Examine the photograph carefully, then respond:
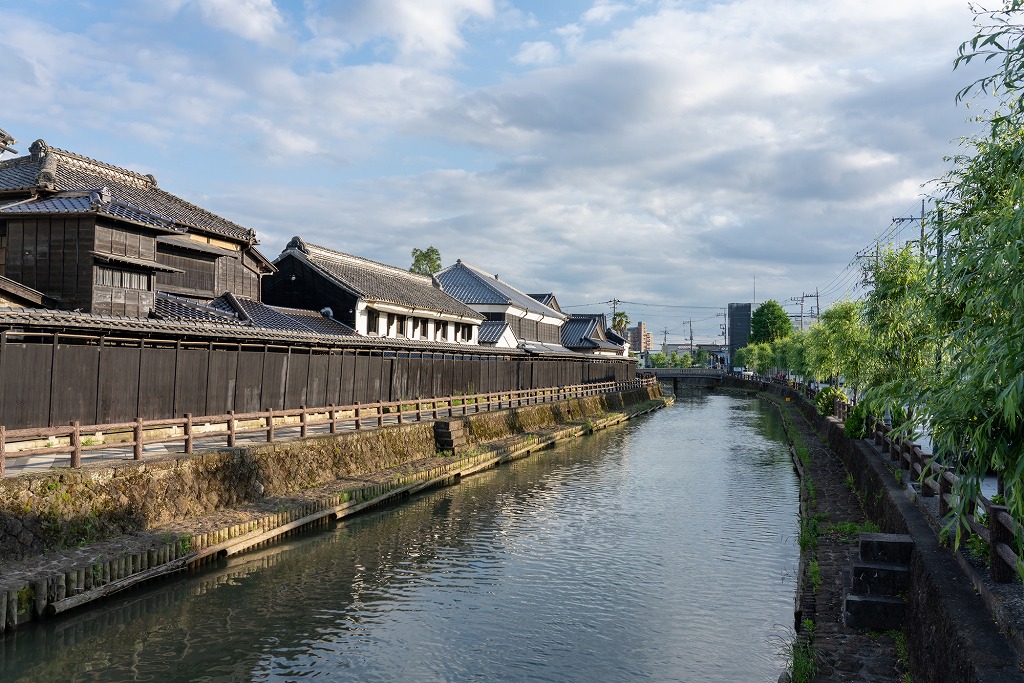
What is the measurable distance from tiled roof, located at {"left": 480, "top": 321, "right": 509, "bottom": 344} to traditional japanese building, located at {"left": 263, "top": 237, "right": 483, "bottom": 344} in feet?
24.7

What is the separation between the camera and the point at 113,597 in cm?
1312

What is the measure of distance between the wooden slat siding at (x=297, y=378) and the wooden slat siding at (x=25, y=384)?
29.9 feet

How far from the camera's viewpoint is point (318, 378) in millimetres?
26875

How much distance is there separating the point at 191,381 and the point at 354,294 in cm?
1878

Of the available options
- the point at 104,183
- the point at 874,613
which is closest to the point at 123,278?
the point at 104,183

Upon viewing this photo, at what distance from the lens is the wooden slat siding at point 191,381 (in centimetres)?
2048

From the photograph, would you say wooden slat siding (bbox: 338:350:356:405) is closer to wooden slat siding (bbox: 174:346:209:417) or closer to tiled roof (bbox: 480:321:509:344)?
wooden slat siding (bbox: 174:346:209:417)

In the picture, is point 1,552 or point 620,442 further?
point 620,442

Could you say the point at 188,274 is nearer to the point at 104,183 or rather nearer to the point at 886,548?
the point at 104,183

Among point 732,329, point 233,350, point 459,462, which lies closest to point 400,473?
point 459,462

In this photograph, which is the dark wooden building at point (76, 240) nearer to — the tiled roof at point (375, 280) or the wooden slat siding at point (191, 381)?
the wooden slat siding at point (191, 381)

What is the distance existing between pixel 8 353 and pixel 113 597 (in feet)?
19.7

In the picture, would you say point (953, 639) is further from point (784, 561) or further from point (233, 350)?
point (233, 350)

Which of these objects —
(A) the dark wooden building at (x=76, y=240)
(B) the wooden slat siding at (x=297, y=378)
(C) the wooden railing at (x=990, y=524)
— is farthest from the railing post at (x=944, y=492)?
(A) the dark wooden building at (x=76, y=240)
